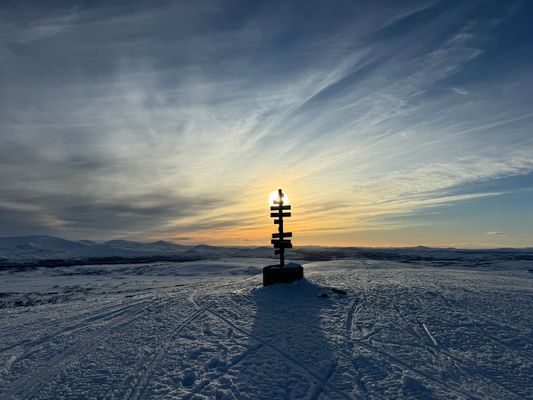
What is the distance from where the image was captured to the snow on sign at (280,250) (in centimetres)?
1831

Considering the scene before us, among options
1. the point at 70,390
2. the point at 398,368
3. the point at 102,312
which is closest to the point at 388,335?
the point at 398,368

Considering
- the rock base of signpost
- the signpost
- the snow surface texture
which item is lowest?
the snow surface texture

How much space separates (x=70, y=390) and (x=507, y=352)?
12.5m

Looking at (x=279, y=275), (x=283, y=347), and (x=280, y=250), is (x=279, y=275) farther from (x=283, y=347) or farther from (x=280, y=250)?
(x=283, y=347)

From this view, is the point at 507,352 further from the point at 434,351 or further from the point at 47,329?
the point at 47,329

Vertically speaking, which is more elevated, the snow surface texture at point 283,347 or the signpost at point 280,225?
the signpost at point 280,225

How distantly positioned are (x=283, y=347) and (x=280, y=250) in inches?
358

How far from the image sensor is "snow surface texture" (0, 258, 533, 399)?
324 inches

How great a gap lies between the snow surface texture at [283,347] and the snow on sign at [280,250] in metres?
1.24

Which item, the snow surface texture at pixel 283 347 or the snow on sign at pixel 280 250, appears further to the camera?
the snow on sign at pixel 280 250

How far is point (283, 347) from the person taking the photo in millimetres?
10492

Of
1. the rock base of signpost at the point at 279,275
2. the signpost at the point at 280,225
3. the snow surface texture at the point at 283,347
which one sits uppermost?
the signpost at the point at 280,225

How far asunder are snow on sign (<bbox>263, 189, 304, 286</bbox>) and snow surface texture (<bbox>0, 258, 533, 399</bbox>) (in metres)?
1.24

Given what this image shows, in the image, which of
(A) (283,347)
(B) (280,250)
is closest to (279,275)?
(B) (280,250)
